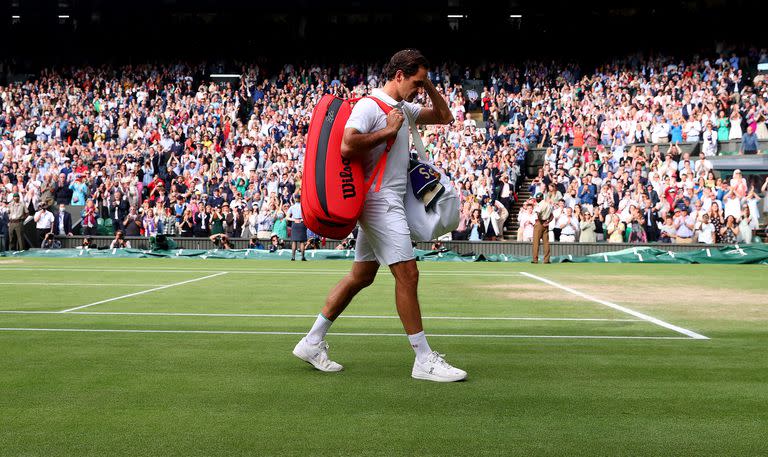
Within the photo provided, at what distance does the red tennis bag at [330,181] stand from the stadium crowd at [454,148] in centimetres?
2027

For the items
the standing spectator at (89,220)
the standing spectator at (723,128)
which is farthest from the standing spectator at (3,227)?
the standing spectator at (723,128)

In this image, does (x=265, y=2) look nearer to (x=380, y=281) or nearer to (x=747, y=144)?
(x=747, y=144)

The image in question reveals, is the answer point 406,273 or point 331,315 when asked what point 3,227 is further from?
point 406,273

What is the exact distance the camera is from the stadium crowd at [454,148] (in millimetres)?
25578

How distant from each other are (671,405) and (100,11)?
157 ft

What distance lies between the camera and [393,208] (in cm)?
567

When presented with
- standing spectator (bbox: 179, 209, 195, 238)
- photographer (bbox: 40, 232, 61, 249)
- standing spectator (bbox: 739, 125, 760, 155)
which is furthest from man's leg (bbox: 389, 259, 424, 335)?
photographer (bbox: 40, 232, 61, 249)

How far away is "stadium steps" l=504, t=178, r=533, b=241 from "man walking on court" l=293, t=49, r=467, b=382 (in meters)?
21.7

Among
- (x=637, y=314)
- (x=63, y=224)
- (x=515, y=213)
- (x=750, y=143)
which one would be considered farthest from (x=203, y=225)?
(x=637, y=314)

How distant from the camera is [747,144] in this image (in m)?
27.0

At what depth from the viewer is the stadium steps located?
91.0ft

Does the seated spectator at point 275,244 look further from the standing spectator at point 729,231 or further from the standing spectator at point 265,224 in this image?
the standing spectator at point 729,231

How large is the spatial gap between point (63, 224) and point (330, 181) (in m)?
25.5

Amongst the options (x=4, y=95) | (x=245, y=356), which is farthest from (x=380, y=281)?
(x=4, y=95)
